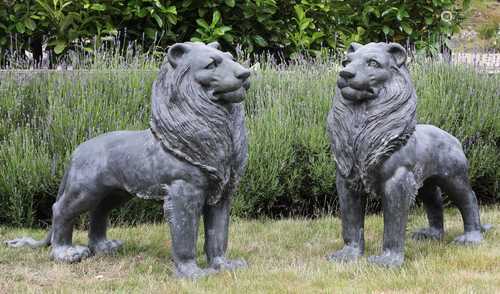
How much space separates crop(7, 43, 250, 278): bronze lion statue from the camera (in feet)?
12.6

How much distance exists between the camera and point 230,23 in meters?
7.86

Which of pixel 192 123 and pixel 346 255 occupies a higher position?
pixel 192 123

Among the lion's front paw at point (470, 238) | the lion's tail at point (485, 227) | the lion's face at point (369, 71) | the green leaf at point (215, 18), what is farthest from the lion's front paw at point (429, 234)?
the green leaf at point (215, 18)

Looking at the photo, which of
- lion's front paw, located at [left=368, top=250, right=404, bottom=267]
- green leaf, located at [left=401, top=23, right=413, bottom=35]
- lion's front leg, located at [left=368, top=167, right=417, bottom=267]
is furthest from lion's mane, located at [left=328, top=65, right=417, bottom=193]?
green leaf, located at [left=401, top=23, right=413, bottom=35]

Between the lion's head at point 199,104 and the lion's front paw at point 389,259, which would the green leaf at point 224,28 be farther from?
the lion's front paw at point 389,259

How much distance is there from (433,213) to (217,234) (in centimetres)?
168

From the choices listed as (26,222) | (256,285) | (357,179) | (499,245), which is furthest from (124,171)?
(499,245)

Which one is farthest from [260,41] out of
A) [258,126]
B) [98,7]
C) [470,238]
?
[470,238]

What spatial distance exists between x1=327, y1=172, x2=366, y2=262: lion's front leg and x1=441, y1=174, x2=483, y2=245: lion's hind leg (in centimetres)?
64

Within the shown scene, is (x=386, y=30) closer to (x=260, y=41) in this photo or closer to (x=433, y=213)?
(x=260, y=41)

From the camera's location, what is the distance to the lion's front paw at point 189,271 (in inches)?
155

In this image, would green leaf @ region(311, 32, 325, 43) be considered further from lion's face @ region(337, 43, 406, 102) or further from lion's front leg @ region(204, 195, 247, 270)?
lion's front leg @ region(204, 195, 247, 270)

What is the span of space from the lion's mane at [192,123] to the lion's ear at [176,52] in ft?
0.15

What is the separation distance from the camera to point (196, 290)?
3734 mm
